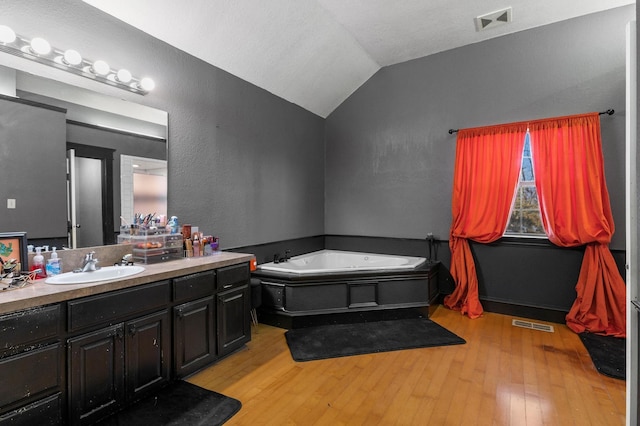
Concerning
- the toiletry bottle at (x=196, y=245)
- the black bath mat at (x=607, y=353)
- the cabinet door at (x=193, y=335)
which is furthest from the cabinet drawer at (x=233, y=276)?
the black bath mat at (x=607, y=353)

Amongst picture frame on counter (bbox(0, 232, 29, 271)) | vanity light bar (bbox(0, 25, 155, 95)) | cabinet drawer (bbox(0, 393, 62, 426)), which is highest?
vanity light bar (bbox(0, 25, 155, 95))

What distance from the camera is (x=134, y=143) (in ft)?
8.18

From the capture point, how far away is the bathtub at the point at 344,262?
11.4 ft

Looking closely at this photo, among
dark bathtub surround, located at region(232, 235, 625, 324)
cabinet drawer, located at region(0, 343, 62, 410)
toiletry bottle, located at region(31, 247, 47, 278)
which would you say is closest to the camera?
cabinet drawer, located at region(0, 343, 62, 410)

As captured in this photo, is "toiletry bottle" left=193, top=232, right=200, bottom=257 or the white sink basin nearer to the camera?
the white sink basin

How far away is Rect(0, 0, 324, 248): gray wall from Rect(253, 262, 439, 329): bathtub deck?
0.75 m

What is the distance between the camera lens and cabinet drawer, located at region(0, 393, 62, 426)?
1389 millimetres

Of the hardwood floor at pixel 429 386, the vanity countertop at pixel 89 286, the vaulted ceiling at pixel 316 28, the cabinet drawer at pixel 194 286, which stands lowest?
the hardwood floor at pixel 429 386

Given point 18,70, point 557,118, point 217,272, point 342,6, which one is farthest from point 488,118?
point 18,70

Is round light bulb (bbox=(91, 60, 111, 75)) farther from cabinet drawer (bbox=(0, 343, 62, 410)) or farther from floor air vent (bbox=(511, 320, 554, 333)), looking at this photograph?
floor air vent (bbox=(511, 320, 554, 333))

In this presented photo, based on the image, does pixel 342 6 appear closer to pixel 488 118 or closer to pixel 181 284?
pixel 488 118

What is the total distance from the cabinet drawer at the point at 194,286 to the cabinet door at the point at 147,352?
15cm

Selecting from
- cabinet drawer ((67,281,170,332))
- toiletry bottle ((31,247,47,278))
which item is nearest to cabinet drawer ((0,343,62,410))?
cabinet drawer ((67,281,170,332))

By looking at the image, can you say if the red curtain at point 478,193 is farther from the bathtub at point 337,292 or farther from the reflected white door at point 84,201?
Result: the reflected white door at point 84,201
